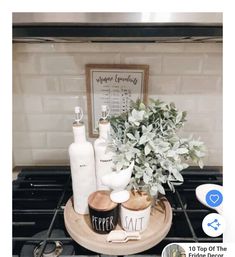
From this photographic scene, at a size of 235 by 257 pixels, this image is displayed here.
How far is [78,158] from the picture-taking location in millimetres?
753

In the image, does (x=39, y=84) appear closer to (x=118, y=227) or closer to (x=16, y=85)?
(x=16, y=85)

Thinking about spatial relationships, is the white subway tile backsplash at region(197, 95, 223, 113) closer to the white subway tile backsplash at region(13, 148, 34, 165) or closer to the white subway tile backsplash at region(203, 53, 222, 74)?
the white subway tile backsplash at region(203, 53, 222, 74)

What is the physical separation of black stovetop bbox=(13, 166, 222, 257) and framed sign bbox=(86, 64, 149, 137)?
29cm

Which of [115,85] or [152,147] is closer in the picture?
[152,147]

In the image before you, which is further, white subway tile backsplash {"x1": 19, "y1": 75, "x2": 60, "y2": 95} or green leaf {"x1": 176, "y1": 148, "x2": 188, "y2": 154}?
white subway tile backsplash {"x1": 19, "y1": 75, "x2": 60, "y2": 95}

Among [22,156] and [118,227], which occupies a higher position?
[22,156]

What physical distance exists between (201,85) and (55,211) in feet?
2.02

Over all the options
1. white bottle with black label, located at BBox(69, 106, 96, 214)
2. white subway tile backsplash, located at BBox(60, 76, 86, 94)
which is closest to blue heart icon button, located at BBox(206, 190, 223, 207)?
white bottle with black label, located at BBox(69, 106, 96, 214)

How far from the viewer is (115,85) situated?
37.0 inches

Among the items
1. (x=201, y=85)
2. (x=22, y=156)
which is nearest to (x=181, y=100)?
(x=201, y=85)

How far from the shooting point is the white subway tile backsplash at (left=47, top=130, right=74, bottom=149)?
1.03 m

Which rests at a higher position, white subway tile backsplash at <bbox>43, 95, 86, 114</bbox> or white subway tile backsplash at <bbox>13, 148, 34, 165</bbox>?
white subway tile backsplash at <bbox>43, 95, 86, 114</bbox>

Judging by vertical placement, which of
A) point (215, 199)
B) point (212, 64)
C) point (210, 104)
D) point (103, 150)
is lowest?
point (215, 199)

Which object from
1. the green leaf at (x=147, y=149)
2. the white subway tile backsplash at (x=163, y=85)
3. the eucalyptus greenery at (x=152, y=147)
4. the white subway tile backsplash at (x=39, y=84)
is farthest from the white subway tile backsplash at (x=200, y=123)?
the white subway tile backsplash at (x=39, y=84)
